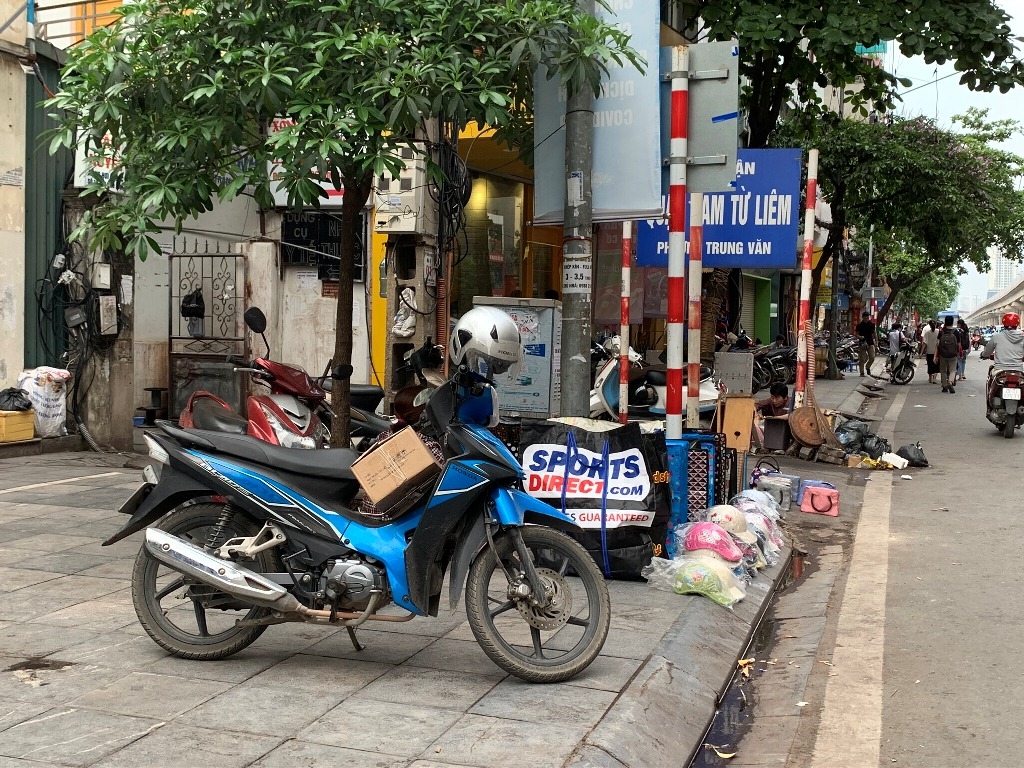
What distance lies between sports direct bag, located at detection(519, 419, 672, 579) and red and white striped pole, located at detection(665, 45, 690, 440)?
0.49 m

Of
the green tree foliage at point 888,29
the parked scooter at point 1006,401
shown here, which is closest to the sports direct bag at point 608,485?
the green tree foliage at point 888,29

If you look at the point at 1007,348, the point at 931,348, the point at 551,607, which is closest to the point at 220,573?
the point at 551,607

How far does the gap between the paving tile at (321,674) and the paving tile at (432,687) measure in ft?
0.25

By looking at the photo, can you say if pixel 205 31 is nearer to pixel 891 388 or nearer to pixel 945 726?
pixel 945 726

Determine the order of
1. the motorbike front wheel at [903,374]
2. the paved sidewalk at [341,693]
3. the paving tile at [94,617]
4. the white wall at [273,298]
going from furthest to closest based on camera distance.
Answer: the motorbike front wheel at [903,374] < the white wall at [273,298] < the paving tile at [94,617] < the paved sidewalk at [341,693]

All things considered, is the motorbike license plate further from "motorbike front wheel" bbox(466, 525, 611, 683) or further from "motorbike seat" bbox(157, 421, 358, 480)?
"motorbike front wheel" bbox(466, 525, 611, 683)

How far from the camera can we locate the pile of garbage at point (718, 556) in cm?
595

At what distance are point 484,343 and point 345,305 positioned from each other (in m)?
2.79

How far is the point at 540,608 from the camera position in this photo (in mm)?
4359

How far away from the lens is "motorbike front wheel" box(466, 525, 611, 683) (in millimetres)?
4320

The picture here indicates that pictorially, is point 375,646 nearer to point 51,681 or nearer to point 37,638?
point 51,681

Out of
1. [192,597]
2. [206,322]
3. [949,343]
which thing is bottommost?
[192,597]

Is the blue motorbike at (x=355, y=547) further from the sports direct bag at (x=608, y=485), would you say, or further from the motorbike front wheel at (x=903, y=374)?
the motorbike front wheel at (x=903, y=374)

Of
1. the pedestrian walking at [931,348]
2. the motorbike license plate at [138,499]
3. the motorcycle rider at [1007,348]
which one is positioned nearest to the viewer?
the motorbike license plate at [138,499]
